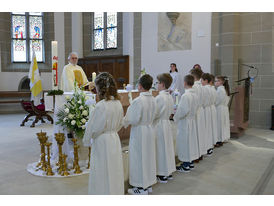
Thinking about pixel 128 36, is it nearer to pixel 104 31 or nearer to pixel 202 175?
pixel 104 31

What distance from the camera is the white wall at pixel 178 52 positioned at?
408 inches

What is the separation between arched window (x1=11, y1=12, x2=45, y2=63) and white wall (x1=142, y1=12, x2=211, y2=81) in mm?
→ 5681

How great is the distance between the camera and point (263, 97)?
31.7 ft

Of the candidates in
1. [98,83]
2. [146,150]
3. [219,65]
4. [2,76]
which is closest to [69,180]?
[146,150]

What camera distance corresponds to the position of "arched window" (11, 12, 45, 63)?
14.2 metres

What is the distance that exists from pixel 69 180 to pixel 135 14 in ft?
29.1

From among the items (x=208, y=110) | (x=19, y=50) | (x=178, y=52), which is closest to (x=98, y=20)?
(x=19, y=50)

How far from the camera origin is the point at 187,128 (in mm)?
4953

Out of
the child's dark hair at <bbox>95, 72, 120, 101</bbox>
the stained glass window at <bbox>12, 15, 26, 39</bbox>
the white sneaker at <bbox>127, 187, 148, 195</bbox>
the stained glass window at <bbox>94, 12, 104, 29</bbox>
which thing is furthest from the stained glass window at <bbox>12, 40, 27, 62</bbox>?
the child's dark hair at <bbox>95, 72, 120, 101</bbox>

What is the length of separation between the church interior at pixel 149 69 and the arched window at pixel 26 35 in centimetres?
4

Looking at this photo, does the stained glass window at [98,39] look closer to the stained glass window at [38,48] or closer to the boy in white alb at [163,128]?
the stained glass window at [38,48]

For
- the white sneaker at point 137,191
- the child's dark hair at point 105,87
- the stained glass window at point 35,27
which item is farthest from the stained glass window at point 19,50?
the child's dark hair at point 105,87

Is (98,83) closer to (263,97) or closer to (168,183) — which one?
(168,183)

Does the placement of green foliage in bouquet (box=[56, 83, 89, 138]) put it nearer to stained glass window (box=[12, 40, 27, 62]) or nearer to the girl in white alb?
the girl in white alb
